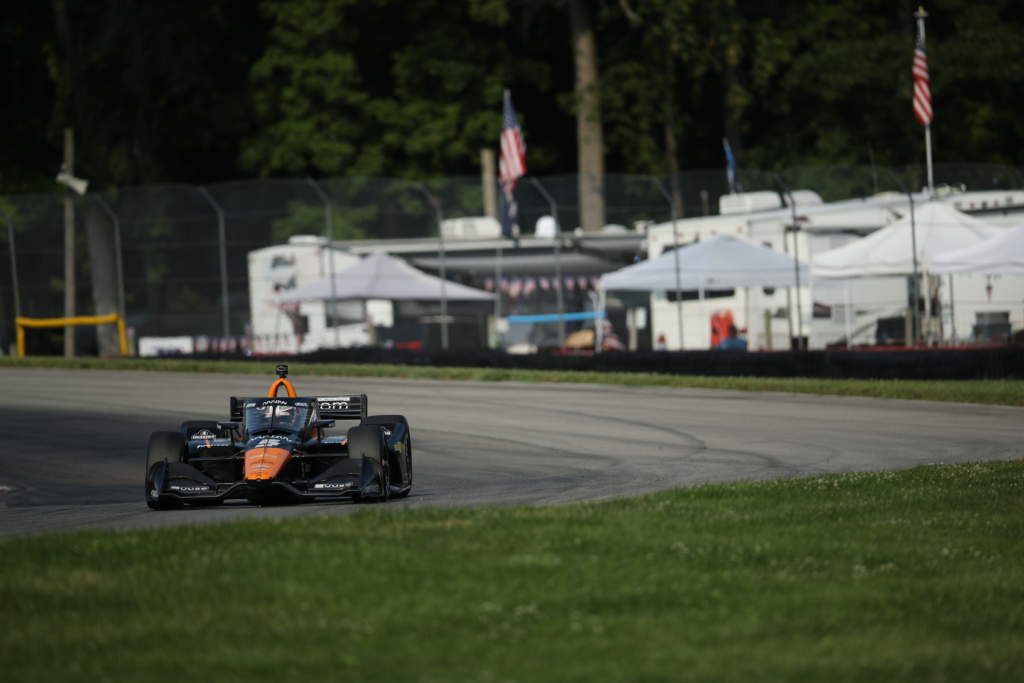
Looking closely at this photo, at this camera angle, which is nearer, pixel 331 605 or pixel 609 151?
pixel 331 605

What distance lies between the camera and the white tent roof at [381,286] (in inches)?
1351

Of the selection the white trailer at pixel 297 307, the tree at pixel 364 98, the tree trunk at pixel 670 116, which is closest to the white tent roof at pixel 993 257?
the white trailer at pixel 297 307

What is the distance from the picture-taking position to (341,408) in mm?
13930

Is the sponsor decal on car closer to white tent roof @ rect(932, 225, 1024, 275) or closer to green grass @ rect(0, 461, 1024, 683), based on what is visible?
green grass @ rect(0, 461, 1024, 683)

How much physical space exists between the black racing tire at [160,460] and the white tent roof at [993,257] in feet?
58.6

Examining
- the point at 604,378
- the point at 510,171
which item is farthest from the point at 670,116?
the point at 604,378

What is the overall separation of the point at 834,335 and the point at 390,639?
26031mm

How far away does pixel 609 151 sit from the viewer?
55.7 metres

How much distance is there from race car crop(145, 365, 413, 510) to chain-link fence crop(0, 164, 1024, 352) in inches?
791

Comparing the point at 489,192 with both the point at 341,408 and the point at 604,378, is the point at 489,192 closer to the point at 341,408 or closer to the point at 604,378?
the point at 604,378

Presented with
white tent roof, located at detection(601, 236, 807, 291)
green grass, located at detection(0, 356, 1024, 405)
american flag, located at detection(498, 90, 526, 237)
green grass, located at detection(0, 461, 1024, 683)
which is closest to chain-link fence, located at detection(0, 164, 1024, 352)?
american flag, located at detection(498, 90, 526, 237)

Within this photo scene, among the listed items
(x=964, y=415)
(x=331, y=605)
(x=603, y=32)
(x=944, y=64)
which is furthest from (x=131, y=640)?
(x=603, y=32)

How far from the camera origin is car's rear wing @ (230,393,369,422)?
1384cm

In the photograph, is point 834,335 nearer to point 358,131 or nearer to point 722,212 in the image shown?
point 722,212
